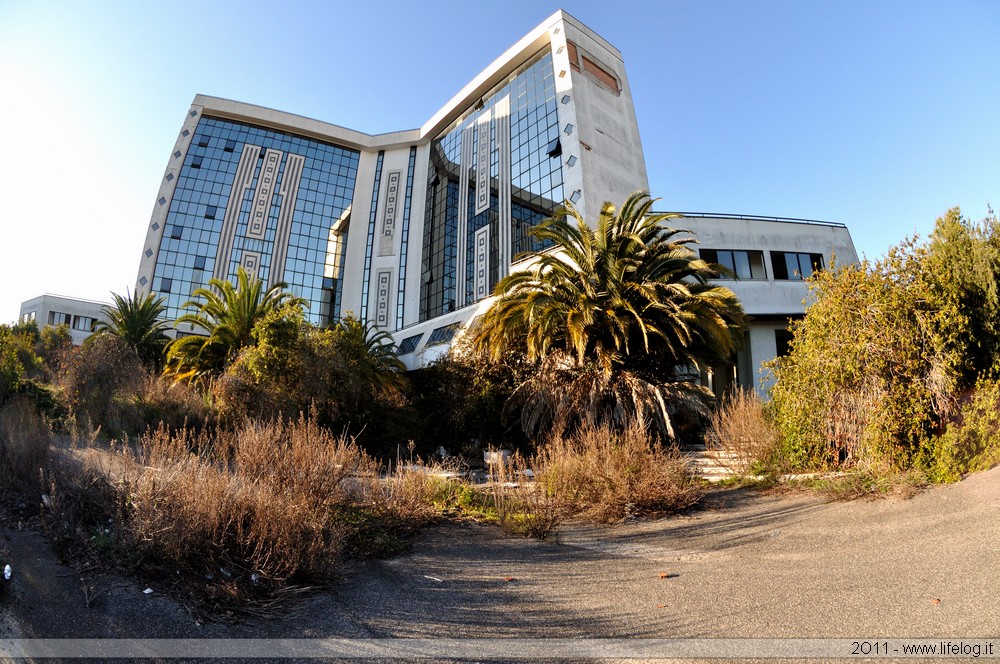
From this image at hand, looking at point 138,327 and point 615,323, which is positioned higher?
point 138,327

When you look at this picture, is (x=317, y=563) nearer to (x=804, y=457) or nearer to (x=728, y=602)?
(x=728, y=602)

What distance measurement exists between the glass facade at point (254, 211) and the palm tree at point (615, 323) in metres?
31.2

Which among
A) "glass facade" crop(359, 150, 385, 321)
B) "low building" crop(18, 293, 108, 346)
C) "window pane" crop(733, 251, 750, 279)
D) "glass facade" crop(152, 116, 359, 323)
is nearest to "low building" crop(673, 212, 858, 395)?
"window pane" crop(733, 251, 750, 279)

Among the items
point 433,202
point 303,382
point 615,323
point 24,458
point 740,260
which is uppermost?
point 433,202

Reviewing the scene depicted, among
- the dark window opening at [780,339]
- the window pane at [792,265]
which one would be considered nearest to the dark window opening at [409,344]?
the dark window opening at [780,339]

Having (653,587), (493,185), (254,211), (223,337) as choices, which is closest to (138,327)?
(223,337)

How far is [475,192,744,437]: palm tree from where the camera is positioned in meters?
15.0

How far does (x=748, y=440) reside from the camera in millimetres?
11203

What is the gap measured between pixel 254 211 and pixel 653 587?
44.8 meters

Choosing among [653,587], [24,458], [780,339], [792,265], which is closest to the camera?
[653,587]

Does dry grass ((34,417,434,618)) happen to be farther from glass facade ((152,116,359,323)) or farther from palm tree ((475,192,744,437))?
→ glass facade ((152,116,359,323))

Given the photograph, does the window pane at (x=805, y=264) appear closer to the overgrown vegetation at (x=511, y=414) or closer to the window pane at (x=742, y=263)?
the window pane at (x=742, y=263)

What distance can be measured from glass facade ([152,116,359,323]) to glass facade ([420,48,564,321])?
31.5 ft

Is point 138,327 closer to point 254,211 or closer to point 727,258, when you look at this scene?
point 254,211
